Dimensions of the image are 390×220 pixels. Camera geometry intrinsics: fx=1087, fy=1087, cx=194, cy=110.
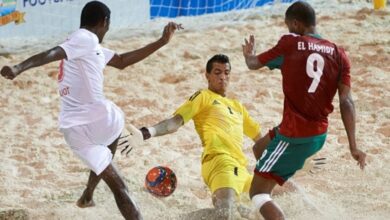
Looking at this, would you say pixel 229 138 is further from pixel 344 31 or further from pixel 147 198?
pixel 344 31

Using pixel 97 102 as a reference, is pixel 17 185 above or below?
below

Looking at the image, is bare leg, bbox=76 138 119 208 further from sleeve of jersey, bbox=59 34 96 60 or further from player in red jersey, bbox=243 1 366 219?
player in red jersey, bbox=243 1 366 219

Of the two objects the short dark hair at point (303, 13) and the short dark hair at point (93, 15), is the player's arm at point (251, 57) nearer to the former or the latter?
the short dark hair at point (303, 13)

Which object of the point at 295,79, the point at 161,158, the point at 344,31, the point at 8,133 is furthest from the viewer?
the point at 344,31

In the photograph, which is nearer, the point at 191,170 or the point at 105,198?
the point at 105,198

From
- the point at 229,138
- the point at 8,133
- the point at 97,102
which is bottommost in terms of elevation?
the point at 8,133

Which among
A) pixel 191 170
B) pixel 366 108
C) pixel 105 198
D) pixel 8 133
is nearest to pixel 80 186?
pixel 105 198

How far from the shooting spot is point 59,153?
9.96 meters

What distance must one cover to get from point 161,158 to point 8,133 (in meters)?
1.67

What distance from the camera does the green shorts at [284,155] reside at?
721 centimetres

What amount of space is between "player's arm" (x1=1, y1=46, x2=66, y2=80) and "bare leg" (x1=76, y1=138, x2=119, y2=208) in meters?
0.86

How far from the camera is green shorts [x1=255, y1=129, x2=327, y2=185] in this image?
7215mm

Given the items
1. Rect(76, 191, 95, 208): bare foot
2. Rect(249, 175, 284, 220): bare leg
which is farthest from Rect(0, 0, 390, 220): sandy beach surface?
Rect(249, 175, 284, 220): bare leg

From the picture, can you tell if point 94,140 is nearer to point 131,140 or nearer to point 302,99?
point 131,140
